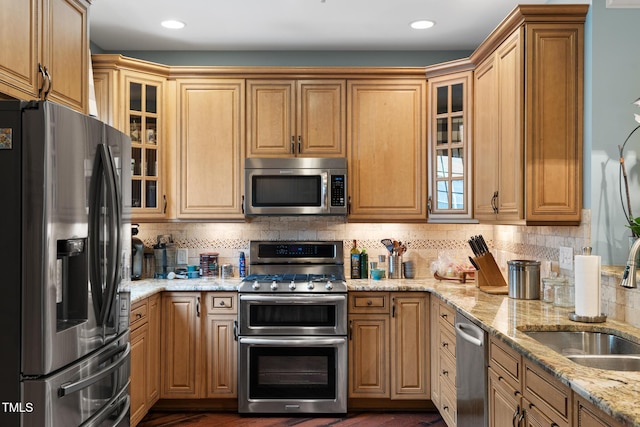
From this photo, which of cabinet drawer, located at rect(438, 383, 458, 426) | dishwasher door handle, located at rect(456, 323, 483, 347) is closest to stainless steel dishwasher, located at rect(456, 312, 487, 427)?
dishwasher door handle, located at rect(456, 323, 483, 347)

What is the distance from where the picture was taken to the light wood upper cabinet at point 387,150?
3.89 m

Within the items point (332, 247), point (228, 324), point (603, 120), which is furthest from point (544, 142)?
point (228, 324)

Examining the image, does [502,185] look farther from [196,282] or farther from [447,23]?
[196,282]

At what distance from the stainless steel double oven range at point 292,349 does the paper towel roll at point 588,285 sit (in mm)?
1608

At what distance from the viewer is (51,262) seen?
175 cm

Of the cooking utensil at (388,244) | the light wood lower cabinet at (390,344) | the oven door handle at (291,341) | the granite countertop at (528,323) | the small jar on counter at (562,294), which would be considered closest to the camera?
→ the granite countertop at (528,323)

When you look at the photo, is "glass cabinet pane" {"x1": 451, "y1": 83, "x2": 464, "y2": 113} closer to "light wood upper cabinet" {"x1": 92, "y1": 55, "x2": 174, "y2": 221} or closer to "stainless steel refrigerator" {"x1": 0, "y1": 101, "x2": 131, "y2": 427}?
"light wood upper cabinet" {"x1": 92, "y1": 55, "x2": 174, "y2": 221}

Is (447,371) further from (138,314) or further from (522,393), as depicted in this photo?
(138,314)

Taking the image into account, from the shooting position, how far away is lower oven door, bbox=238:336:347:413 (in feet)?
11.6

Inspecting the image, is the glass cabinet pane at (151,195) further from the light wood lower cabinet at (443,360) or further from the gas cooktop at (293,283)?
the light wood lower cabinet at (443,360)

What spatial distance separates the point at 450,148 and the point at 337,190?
2.90ft

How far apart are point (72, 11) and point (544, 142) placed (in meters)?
2.40

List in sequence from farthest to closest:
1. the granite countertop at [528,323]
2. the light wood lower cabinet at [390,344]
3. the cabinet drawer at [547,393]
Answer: the light wood lower cabinet at [390,344], the cabinet drawer at [547,393], the granite countertop at [528,323]

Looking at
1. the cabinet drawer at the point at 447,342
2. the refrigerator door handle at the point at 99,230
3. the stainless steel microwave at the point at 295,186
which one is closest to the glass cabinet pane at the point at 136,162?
the stainless steel microwave at the point at 295,186
